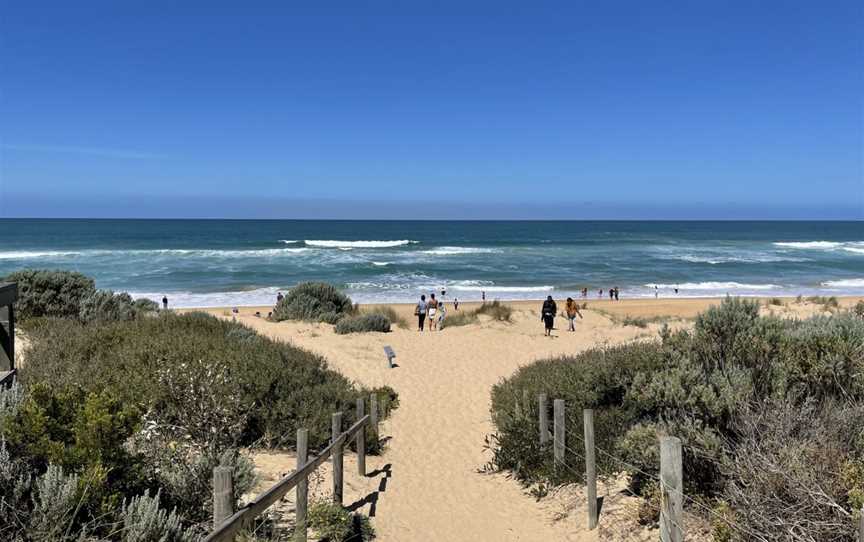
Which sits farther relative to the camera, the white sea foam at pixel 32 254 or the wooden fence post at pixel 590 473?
the white sea foam at pixel 32 254

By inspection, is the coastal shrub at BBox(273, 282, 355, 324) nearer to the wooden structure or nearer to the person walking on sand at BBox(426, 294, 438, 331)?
the person walking on sand at BBox(426, 294, 438, 331)

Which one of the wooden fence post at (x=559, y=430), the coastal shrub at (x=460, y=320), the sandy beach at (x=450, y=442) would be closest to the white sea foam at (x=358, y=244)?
the coastal shrub at (x=460, y=320)

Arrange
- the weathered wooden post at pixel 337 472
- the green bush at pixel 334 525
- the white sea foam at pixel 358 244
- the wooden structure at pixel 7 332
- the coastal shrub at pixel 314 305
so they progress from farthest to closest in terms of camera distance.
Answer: the white sea foam at pixel 358 244
the coastal shrub at pixel 314 305
the weathered wooden post at pixel 337 472
the green bush at pixel 334 525
the wooden structure at pixel 7 332

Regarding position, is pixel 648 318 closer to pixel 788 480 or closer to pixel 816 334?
pixel 816 334

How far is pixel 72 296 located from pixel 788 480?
50.4 ft

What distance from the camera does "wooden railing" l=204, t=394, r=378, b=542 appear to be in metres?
3.52

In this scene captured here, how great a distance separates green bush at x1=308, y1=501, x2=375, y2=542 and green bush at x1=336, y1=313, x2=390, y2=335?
12.3 meters

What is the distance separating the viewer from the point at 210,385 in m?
6.35

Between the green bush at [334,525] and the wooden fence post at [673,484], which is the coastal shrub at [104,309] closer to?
the green bush at [334,525]

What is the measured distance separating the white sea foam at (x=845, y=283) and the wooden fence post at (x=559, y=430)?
42.3 meters

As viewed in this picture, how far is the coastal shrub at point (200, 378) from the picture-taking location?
6.30 m

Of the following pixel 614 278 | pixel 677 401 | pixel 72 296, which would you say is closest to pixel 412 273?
pixel 614 278

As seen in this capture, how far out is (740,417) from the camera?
5164 millimetres

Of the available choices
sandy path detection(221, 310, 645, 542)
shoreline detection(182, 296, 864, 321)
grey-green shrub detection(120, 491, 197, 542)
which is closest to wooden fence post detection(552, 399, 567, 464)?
sandy path detection(221, 310, 645, 542)
